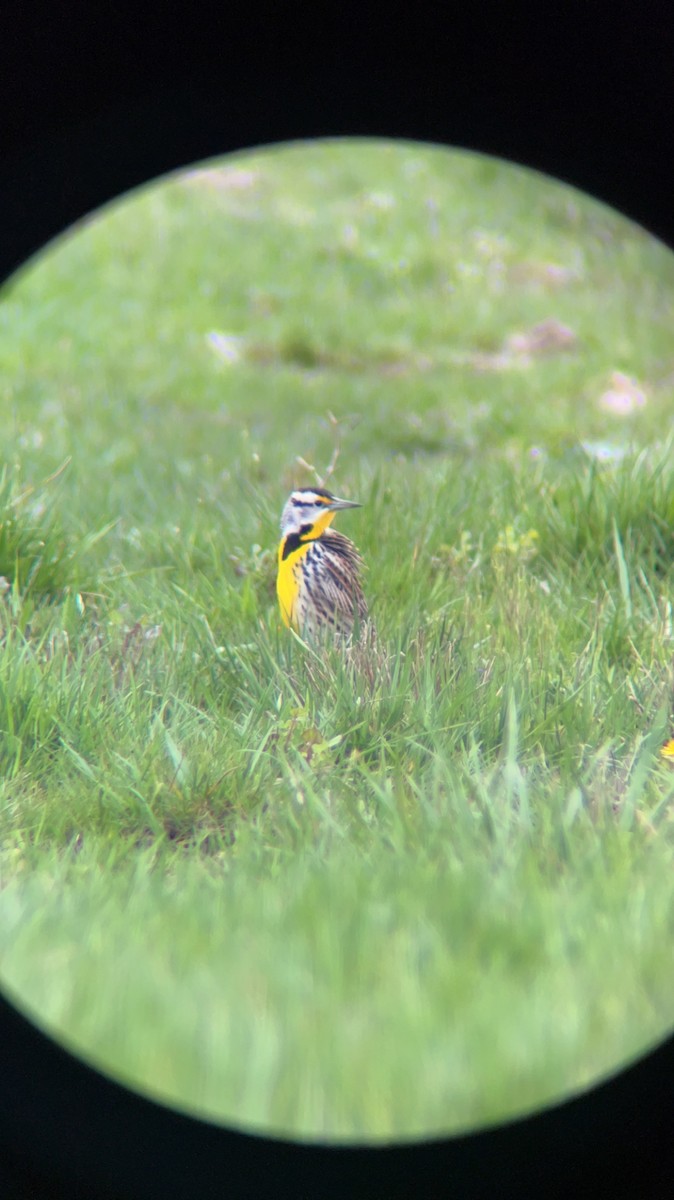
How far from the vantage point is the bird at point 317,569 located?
8.67 ft

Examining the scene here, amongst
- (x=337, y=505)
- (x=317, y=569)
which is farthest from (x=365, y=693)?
(x=337, y=505)

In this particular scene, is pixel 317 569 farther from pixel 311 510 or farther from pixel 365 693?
pixel 365 693

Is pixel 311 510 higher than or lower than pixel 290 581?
higher

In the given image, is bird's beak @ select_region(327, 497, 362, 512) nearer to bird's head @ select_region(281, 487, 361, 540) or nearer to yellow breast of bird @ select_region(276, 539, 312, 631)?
bird's head @ select_region(281, 487, 361, 540)

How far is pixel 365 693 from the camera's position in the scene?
7.64 feet

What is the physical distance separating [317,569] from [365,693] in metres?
0.49

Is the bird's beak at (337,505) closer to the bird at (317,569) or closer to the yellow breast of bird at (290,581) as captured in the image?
the bird at (317,569)

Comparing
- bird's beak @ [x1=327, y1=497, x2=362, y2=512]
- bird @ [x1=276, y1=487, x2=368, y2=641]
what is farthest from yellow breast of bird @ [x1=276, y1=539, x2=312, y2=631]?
bird's beak @ [x1=327, y1=497, x2=362, y2=512]

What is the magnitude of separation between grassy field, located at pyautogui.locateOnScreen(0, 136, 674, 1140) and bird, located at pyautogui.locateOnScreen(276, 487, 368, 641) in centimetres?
8

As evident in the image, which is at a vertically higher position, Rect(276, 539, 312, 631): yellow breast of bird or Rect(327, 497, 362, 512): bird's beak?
Rect(327, 497, 362, 512): bird's beak

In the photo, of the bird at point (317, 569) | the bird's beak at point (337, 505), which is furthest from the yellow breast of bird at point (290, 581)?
the bird's beak at point (337, 505)

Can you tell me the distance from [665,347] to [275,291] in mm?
1618

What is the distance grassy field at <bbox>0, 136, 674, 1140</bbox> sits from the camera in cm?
170

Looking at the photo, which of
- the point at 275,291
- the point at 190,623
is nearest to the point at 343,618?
the point at 190,623
